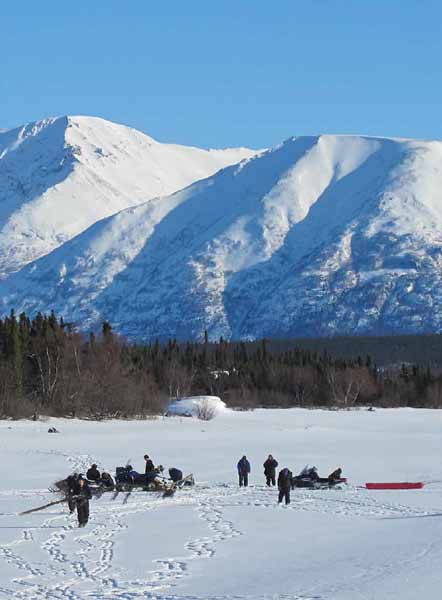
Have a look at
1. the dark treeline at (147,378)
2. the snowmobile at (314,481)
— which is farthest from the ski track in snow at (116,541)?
the dark treeline at (147,378)

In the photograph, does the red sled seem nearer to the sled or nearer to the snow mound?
the sled

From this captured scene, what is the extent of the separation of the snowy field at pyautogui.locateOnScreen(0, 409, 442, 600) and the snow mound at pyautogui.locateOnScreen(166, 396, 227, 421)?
162 ft

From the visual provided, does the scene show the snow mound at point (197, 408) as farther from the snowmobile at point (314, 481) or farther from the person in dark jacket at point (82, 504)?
the person in dark jacket at point (82, 504)

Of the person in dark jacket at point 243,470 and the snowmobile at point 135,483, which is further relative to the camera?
the person in dark jacket at point 243,470

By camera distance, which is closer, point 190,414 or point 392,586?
point 392,586

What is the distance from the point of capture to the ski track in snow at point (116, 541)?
2464 centimetres

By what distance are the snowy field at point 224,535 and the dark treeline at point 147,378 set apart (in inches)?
1642

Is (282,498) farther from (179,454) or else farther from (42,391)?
(42,391)

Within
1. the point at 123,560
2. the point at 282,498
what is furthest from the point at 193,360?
the point at 123,560

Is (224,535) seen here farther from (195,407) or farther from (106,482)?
(195,407)

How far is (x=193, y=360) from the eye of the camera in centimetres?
18125

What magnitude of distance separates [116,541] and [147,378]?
323ft

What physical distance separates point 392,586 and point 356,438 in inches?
2509

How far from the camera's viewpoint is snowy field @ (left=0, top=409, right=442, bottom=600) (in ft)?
80.1
